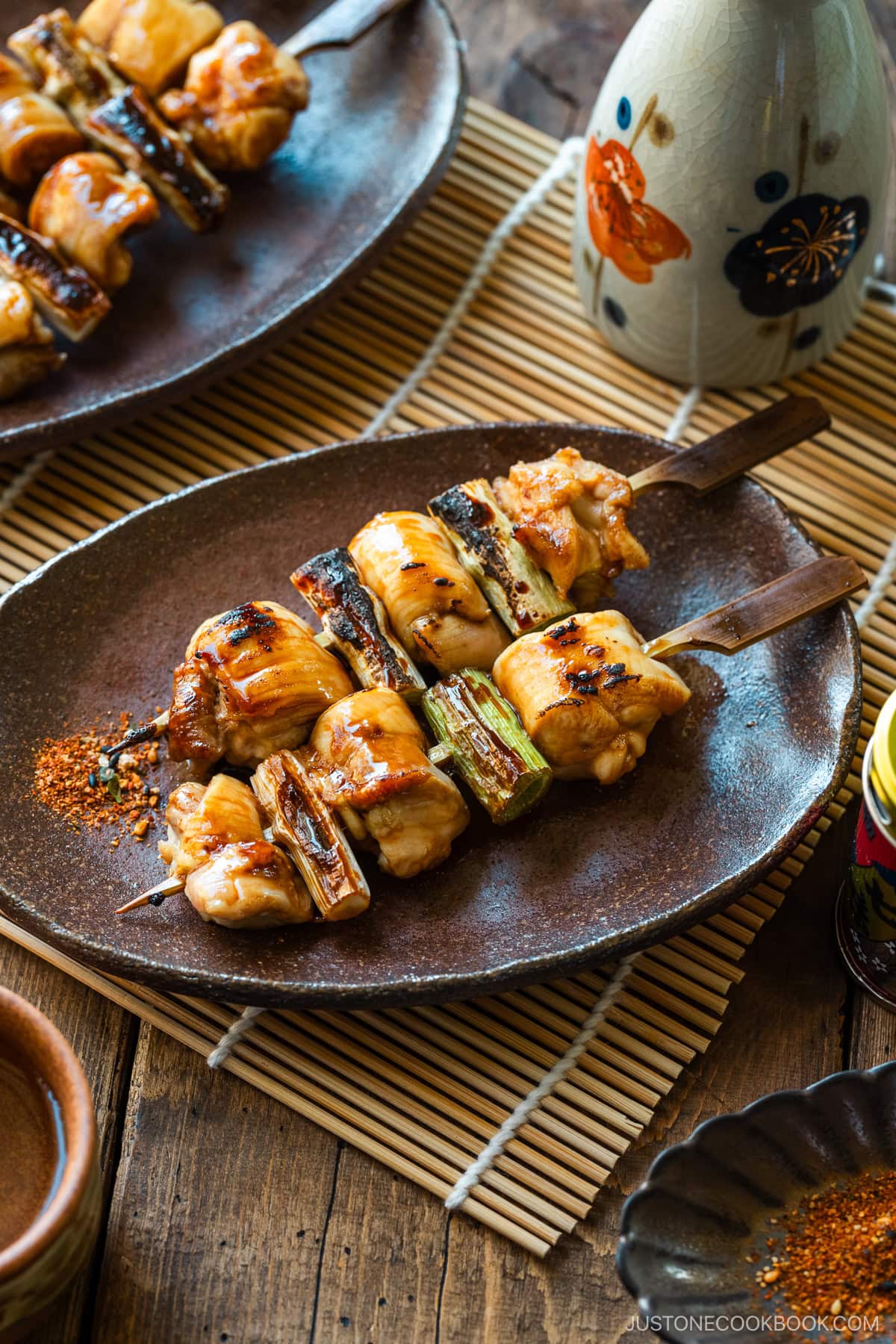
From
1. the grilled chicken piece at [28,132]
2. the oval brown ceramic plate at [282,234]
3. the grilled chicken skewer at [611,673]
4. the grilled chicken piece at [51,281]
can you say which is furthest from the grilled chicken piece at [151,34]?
the grilled chicken skewer at [611,673]

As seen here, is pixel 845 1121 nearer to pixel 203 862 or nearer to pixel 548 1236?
pixel 548 1236

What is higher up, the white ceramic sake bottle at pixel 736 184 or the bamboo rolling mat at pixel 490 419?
the white ceramic sake bottle at pixel 736 184

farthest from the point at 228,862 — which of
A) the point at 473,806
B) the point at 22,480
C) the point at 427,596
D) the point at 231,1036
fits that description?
the point at 22,480

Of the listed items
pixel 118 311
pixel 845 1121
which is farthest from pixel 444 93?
pixel 845 1121

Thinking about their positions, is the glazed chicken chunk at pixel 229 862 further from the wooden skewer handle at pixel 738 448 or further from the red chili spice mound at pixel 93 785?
the wooden skewer handle at pixel 738 448

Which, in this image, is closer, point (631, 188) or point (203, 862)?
point (203, 862)

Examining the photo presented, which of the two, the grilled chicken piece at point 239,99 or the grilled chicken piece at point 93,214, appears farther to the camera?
the grilled chicken piece at point 239,99

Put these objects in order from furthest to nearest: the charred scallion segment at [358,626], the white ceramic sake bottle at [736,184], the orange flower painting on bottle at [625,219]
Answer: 1. the orange flower painting on bottle at [625,219]
2. the white ceramic sake bottle at [736,184]
3. the charred scallion segment at [358,626]

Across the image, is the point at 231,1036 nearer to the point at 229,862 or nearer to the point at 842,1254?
the point at 229,862
